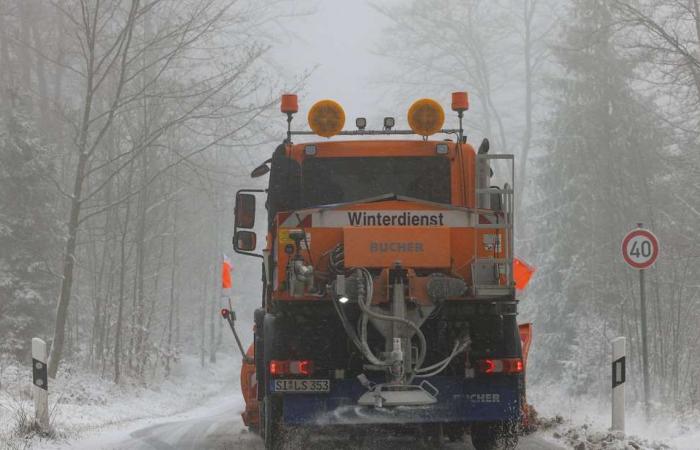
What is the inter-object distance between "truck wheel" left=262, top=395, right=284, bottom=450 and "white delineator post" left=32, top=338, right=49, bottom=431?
3.27 m

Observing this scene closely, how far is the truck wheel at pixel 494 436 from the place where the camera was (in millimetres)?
7785

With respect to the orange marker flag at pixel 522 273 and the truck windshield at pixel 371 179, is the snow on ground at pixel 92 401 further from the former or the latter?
the orange marker flag at pixel 522 273

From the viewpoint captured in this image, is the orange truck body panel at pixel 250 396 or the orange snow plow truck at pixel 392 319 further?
the orange truck body panel at pixel 250 396

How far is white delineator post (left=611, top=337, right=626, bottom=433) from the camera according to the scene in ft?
30.6

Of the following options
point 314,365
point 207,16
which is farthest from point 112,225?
point 314,365

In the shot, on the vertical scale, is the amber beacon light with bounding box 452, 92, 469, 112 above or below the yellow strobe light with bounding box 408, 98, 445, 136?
above

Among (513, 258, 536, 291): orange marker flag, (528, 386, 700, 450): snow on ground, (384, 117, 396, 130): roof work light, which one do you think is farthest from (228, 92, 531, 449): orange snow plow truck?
(513, 258, 536, 291): orange marker flag

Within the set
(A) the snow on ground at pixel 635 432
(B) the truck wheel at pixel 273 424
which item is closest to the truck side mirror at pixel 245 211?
(B) the truck wheel at pixel 273 424

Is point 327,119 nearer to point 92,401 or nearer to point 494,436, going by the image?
point 494,436

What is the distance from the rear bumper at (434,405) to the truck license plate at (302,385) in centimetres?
5

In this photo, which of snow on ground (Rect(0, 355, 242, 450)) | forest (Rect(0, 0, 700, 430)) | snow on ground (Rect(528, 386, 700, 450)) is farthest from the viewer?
forest (Rect(0, 0, 700, 430))

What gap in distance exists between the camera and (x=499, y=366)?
23.7ft

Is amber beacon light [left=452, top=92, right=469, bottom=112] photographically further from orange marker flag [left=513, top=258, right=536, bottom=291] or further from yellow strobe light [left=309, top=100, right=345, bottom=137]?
orange marker flag [left=513, top=258, right=536, bottom=291]

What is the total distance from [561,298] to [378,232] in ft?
72.5
